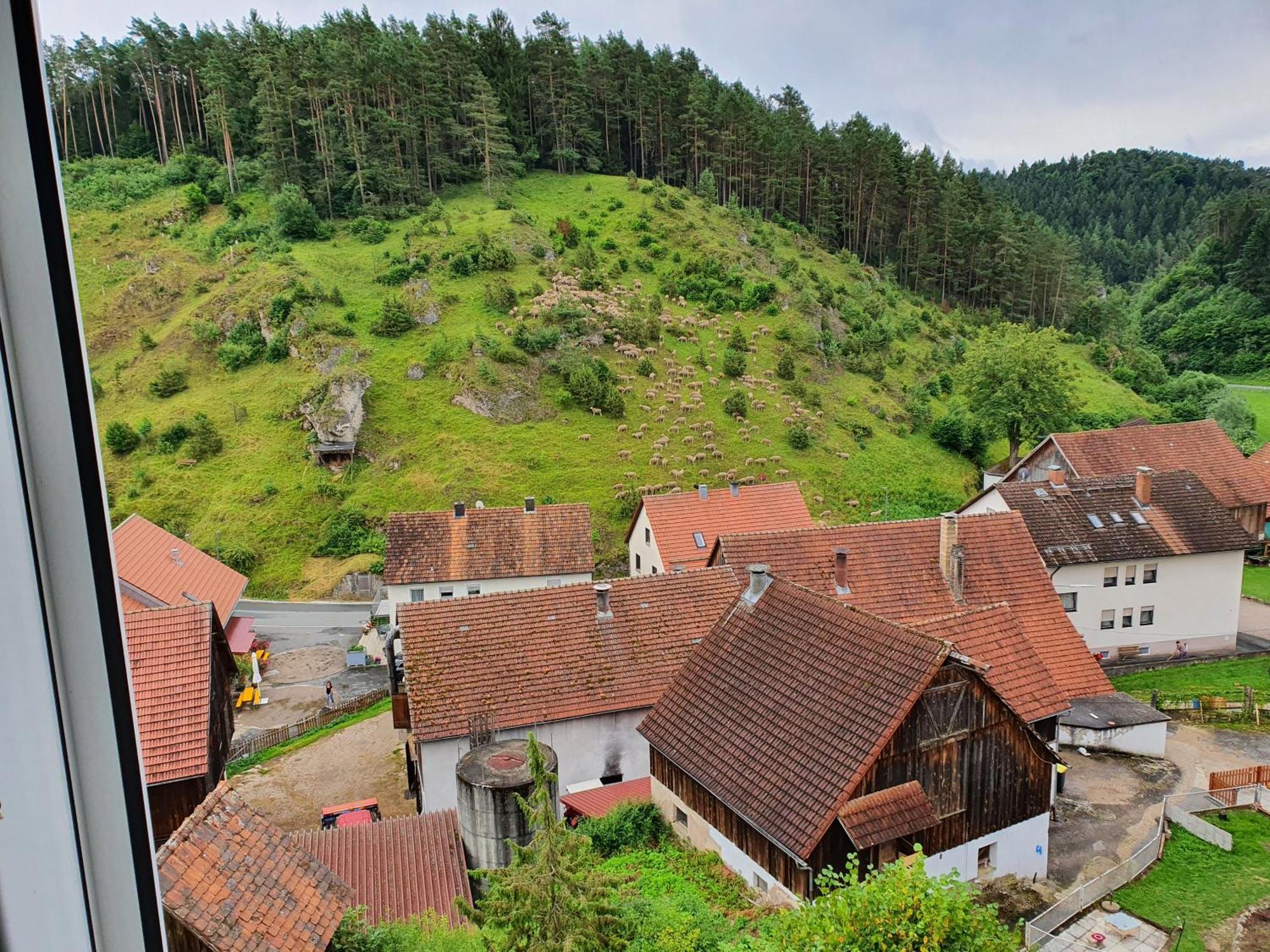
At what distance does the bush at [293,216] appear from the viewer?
143 ft

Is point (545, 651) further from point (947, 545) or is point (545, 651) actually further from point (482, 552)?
point (947, 545)

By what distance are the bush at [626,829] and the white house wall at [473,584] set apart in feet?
35.7

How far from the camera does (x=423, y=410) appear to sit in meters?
33.9

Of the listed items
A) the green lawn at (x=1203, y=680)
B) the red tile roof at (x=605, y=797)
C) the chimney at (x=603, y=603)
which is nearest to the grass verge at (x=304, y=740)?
the chimney at (x=603, y=603)

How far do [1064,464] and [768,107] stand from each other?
146 ft

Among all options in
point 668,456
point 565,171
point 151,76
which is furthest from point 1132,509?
point 151,76

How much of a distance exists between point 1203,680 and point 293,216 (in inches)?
1785

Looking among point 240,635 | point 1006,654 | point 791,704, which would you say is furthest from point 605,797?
point 240,635

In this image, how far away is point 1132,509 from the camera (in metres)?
24.4

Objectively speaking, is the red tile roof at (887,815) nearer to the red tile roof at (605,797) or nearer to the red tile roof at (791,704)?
the red tile roof at (791,704)

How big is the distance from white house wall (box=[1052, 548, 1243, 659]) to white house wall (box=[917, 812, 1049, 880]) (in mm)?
11727

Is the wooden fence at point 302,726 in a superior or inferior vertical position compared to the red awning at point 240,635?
inferior

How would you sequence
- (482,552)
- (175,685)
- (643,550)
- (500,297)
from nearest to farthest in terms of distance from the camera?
(175,685) → (482,552) → (643,550) → (500,297)

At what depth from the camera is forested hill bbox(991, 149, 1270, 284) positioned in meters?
91.6
